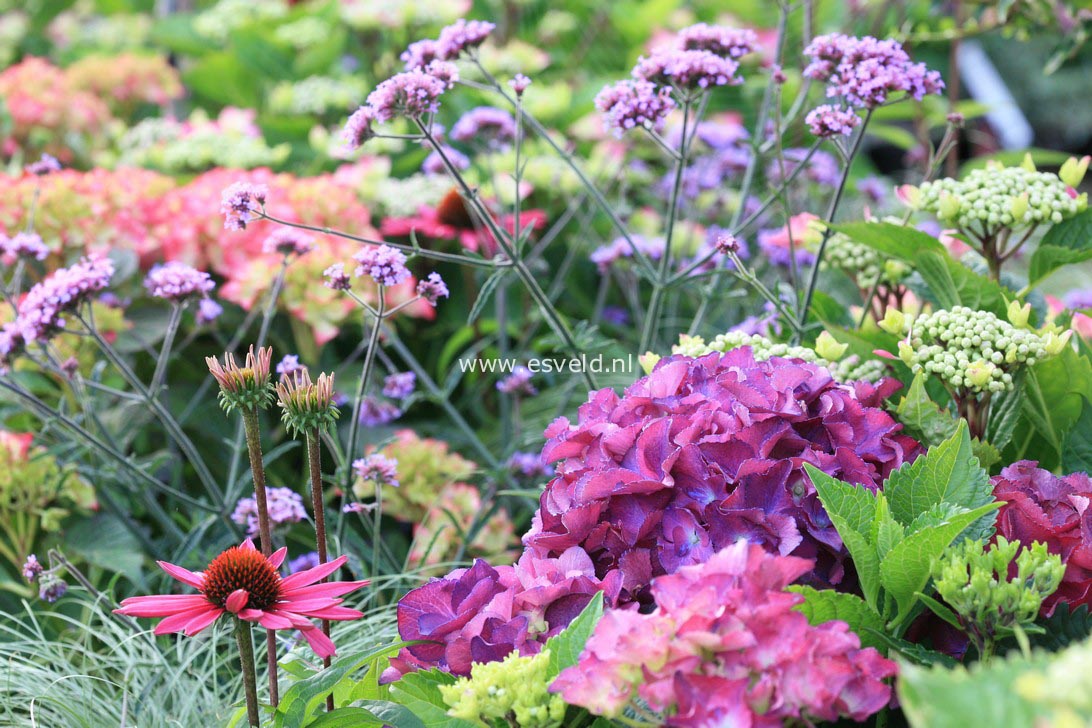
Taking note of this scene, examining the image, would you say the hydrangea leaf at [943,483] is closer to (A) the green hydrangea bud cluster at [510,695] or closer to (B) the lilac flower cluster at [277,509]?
(A) the green hydrangea bud cluster at [510,695]

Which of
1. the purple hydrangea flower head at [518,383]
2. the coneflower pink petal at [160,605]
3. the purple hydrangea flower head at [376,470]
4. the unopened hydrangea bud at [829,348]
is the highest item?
the unopened hydrangea bud at [829,348]

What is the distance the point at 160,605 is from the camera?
89 centimetres

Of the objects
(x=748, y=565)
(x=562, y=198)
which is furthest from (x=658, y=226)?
(x=748, y=565)

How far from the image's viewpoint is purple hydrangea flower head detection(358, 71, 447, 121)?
1.29 metres

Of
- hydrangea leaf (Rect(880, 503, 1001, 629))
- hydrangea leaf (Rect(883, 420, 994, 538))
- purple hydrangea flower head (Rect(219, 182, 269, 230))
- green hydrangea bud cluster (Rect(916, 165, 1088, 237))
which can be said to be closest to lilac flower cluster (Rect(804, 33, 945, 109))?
green hydrangea bud cluster (Rect(916, 165, 1088, 237))

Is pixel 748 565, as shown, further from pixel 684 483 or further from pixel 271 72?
pixel 271 72

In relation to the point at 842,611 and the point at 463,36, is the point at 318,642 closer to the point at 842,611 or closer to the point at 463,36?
the point at 842,611

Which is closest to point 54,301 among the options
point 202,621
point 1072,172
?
point 202,621

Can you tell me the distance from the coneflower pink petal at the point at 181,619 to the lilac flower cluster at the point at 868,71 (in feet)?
3.07

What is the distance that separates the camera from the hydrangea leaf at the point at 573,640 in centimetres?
90

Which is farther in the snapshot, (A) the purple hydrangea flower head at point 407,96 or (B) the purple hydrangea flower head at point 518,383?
(B) the purple hydrangea flower head at point 518,383

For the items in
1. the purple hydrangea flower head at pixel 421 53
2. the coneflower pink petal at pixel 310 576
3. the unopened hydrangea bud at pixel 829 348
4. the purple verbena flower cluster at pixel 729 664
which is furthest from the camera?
the purple hydrangea flower head at pixel 421 53

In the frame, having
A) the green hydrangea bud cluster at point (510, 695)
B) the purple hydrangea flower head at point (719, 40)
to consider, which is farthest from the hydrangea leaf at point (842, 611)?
the purple hydrangea flower head at point (719, 40)

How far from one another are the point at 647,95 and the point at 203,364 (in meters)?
1.21
